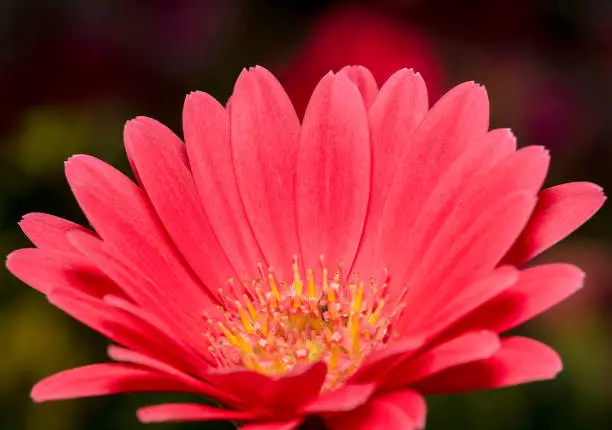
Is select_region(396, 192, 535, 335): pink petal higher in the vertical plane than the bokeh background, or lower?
lower

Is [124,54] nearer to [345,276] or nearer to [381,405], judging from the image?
[345,276]

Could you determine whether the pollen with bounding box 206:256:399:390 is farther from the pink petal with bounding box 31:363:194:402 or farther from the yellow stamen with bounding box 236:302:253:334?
the pink petal with bounding box 31:363:194:402

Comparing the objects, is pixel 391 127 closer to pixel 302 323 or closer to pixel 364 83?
pixel 364 83

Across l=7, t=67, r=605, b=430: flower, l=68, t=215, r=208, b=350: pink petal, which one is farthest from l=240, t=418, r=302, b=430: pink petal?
l=68, t=215, r=208, b=350: pink petal

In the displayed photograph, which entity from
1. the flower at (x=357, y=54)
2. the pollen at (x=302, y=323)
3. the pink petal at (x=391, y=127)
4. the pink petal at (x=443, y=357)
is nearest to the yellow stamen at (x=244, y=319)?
the pollen at (x=302, y=323)

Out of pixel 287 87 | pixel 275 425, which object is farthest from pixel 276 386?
pixel 287 87

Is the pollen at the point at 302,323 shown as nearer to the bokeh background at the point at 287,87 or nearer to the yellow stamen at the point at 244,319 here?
the yellow stamen at the point at 244,319

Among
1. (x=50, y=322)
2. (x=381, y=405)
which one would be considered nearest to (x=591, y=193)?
(x=381, y=405)
